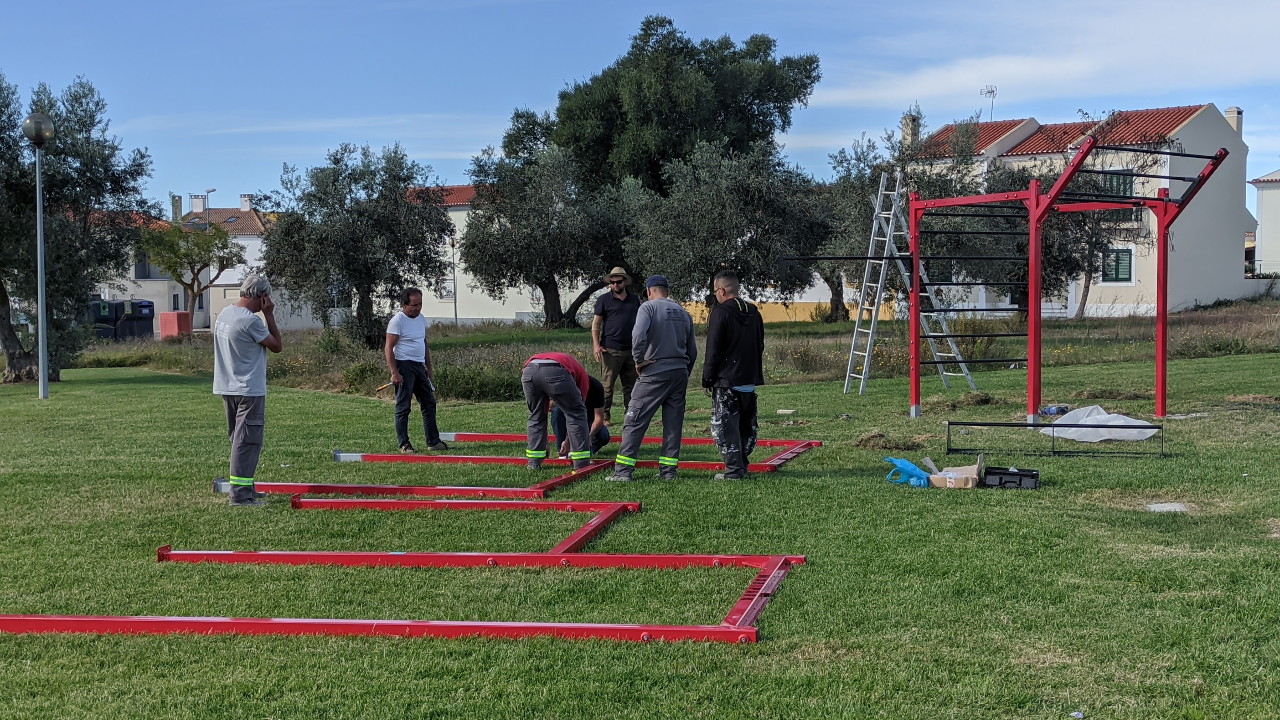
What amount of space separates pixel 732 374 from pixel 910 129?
81.8ft

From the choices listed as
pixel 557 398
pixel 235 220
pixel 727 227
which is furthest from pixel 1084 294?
pixel 235 220

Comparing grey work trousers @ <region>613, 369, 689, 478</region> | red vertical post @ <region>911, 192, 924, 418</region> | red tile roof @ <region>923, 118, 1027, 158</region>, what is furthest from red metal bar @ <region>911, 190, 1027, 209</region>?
red tile roof @ <region>923, 118, 1027, 158</region>

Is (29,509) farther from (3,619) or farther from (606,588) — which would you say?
(606,588)

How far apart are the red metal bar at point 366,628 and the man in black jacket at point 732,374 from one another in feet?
14.3

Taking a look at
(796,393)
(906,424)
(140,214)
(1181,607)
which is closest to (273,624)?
(1181,607)

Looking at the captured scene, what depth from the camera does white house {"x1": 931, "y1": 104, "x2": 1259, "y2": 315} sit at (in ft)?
143

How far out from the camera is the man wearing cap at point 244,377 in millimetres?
8734

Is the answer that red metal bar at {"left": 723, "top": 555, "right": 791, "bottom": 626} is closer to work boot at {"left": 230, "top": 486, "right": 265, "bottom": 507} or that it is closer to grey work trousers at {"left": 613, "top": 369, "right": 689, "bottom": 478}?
grey work trousers at {"left": 613, "top": 369, "right": 689, "bottom": 478}

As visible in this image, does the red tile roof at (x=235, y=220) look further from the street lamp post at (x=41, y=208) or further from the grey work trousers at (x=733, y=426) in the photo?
the grey work trousers at (x=733, y=426)

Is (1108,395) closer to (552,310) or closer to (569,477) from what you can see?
(569,477)

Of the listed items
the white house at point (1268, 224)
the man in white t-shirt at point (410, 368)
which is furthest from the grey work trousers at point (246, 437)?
the white house at point (1268, 224)

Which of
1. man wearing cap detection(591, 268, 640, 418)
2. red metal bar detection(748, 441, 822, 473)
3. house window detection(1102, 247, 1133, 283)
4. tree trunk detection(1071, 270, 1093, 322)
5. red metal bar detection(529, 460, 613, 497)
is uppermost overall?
house window detection(1102, 247, 1133, 283)

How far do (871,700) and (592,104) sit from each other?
44.0m

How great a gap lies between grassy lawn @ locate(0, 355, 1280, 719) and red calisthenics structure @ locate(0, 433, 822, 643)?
0.09 metres
